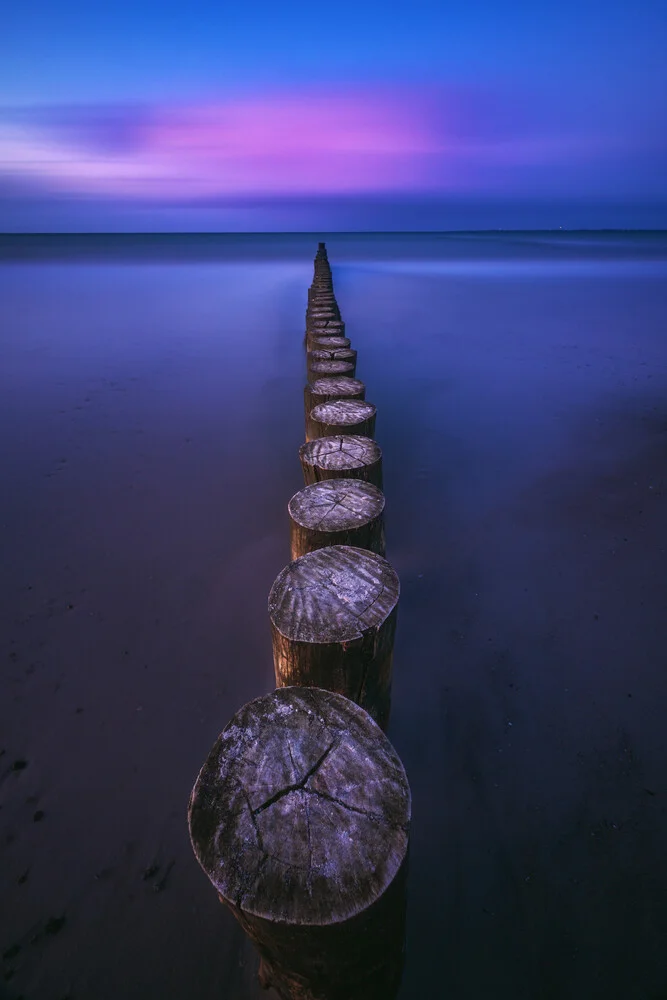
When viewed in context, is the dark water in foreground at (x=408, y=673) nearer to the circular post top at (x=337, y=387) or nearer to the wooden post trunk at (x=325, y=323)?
the wooden post trunk at (x=325, y=323)

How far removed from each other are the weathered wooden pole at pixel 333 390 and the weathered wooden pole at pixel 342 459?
94 cm

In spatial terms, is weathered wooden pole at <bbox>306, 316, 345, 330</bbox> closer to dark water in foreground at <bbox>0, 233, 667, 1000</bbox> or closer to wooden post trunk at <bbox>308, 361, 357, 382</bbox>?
dark water in foreground at <bbox>0, 233, 667, 1000</bbox>

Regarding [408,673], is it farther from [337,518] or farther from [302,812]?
[302,812]

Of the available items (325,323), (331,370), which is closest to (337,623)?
(331,370)

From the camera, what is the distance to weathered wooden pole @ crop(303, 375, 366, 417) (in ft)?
12.7

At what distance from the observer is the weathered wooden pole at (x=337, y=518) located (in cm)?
212

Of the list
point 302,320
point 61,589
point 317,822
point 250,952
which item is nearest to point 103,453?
point 61,589

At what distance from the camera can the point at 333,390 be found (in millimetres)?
3949

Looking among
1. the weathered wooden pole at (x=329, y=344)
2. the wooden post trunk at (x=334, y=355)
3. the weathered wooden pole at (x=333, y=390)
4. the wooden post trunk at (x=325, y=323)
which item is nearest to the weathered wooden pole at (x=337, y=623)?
the weathered wooden pole at (x=333, y=390)

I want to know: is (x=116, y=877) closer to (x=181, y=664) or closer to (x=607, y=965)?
(x=181, y=664)

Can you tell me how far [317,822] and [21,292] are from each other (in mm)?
24042

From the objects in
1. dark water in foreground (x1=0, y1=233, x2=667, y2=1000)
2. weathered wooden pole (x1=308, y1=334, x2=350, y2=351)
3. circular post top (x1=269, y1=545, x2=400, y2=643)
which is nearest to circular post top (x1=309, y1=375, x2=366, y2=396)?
dark water in foreground (x1=0, y1=233, x2=667, y2=1000)

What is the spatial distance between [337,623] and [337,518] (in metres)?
0.65

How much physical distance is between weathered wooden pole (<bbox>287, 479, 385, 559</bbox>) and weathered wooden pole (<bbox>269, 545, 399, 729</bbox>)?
0.22 metres
